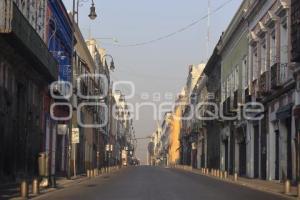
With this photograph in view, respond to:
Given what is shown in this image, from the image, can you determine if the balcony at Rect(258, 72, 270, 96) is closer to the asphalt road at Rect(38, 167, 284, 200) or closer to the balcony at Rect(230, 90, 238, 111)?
the asphalt road at Rect(38, 167, 284, 200)

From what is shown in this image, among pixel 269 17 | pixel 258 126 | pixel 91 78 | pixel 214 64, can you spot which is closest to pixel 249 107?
pixel 258 126

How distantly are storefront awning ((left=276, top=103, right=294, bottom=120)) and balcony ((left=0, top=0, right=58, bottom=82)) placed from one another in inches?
472

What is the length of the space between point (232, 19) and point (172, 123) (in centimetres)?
10546

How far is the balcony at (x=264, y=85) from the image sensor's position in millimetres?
38362

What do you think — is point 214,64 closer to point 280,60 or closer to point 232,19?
point 232,19

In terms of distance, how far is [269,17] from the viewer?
125 ft

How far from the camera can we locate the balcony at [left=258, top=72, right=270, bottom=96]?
1510 inches

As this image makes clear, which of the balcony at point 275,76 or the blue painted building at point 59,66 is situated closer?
the balcony at point 275,76

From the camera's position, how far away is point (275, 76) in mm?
36312

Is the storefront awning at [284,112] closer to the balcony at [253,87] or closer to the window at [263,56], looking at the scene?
the window at [263,56]

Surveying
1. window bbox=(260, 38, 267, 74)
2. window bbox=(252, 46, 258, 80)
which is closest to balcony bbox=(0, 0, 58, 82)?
window bbox=(260, 38, 267, 74)

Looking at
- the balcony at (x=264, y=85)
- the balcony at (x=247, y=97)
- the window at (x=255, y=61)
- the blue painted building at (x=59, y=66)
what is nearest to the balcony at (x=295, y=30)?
the balcony at (x=264, y=85)

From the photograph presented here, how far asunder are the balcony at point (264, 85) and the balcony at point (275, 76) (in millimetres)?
1317

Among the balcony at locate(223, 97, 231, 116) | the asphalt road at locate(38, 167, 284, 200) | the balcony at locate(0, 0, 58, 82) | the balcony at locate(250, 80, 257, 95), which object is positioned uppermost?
the balcony at locate(0, 0, 58, 82)
